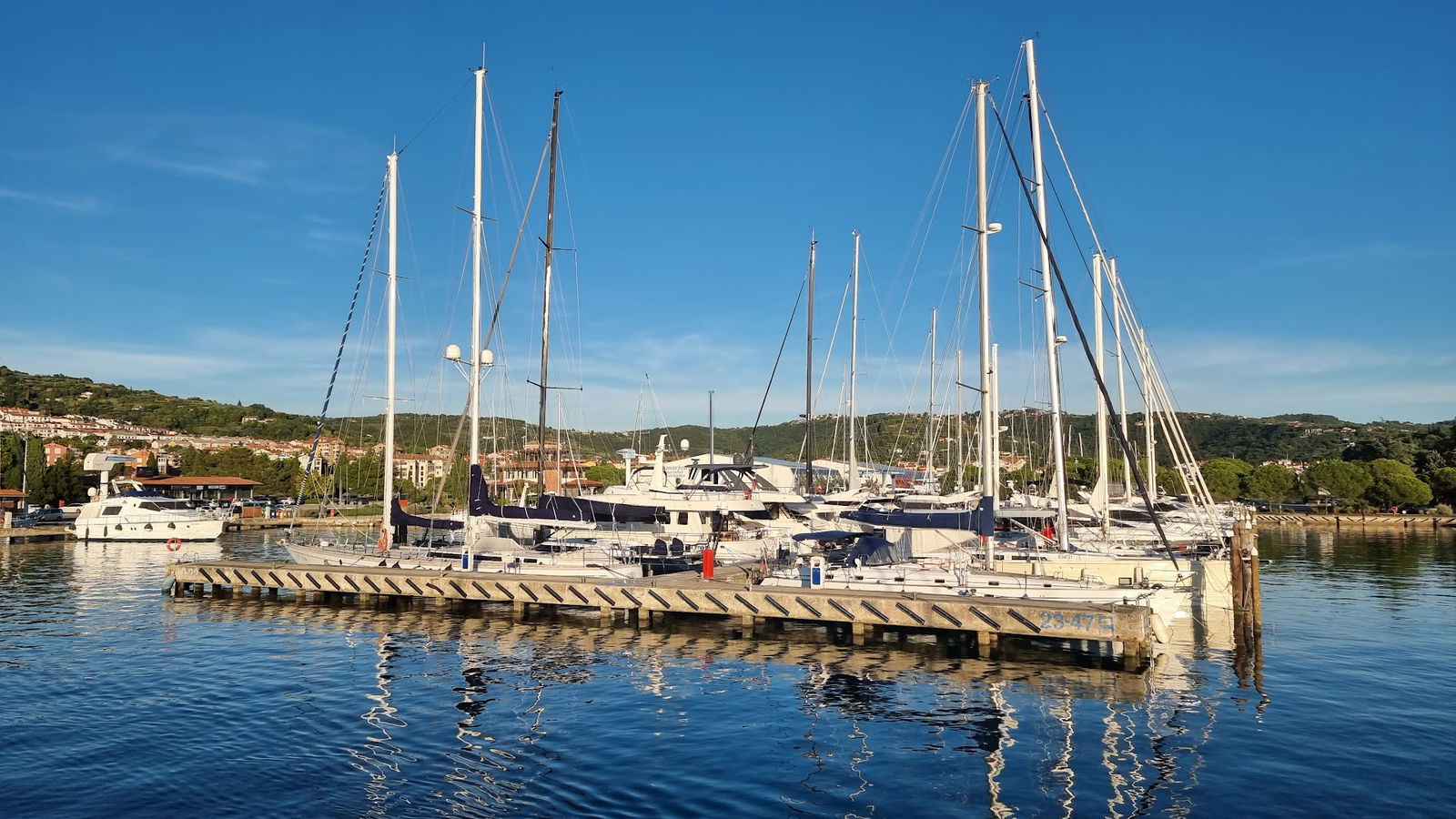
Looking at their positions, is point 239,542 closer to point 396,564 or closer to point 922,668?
point 396,564

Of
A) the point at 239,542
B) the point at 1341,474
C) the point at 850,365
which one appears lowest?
the point at 239,542

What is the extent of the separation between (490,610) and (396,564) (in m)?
4.26

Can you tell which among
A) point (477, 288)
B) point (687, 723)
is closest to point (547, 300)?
point (477, 288)

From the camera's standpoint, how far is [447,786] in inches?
556

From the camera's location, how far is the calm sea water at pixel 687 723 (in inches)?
541

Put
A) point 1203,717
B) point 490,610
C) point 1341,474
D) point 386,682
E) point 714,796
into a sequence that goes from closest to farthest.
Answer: point 714,796 < point 1203,717 < point 386,682 < point 490,610 < point 1341,474

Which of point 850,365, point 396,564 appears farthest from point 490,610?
point 850,365

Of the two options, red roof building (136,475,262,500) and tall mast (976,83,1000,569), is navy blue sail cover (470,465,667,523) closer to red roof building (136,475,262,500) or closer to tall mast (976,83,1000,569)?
tall mast (976,83,1000,569)

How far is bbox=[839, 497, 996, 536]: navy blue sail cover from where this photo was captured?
2733 cm

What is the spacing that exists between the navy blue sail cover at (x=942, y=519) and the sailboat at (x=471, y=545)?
842cm

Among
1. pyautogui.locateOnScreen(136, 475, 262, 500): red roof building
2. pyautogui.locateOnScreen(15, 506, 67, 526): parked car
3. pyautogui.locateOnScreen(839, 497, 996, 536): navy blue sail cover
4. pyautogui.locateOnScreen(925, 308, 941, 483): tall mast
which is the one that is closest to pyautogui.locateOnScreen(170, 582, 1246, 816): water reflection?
pyautogui.locateOnScreen(839, 497, 996, 536): navy blue sail cover

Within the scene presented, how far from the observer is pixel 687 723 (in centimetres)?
1798

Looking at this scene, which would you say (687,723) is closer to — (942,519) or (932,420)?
(942,519)

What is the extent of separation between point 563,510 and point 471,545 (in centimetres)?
354
